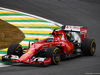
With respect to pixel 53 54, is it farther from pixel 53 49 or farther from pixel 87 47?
pixel 87 47

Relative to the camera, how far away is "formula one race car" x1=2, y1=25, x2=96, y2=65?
10977mm

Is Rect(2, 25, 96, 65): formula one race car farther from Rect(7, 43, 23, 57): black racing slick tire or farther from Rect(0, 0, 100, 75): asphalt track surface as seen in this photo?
Rect(0, 0, 100, 75): asphalt track surface

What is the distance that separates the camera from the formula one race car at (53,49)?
1098 cm

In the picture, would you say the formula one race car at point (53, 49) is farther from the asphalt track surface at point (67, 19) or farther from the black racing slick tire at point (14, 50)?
the asphalt track surface at point (67, 19)

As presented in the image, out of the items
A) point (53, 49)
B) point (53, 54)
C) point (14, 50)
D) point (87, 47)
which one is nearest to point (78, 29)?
point (87, 47)

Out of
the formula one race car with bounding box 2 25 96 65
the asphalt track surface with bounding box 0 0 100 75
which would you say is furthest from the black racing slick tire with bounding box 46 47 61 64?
the asphalt track surface with bounding box 0 0 100 75

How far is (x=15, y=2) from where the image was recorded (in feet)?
87.8

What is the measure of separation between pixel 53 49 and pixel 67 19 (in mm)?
11641

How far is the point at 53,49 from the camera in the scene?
1116cm

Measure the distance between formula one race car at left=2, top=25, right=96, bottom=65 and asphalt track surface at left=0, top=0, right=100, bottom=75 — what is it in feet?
1.04

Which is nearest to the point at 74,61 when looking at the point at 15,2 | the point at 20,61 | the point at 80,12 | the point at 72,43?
the point at 72,43

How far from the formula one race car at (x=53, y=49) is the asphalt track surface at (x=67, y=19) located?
32 cm

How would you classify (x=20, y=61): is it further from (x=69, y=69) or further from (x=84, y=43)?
(x=84, y=43)

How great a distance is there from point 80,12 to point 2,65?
1506 cm
